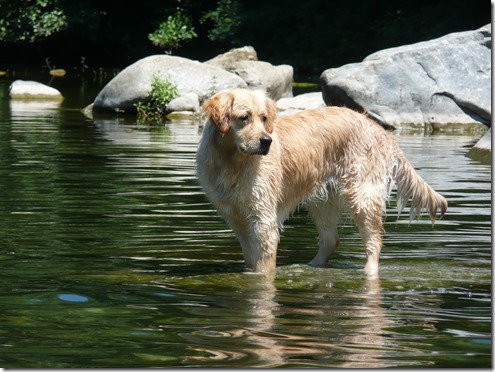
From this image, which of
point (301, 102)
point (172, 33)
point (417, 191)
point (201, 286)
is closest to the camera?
point (201, 286)

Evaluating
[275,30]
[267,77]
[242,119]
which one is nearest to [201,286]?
[242,119]

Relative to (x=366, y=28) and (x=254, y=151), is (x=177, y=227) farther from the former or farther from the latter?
(x=366, y=28)

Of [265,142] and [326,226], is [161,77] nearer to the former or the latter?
[326,226]

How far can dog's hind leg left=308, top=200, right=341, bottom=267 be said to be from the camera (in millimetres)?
9328

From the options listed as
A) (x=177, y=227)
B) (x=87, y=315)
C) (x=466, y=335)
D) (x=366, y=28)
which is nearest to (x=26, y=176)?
(x=177, y=227)

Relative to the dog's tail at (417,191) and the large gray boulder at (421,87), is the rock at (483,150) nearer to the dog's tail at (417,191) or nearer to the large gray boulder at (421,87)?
the large gray boulder at (421,87)

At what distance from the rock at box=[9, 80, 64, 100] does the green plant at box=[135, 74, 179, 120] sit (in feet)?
17.0

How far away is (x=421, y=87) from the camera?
21453 millimetres

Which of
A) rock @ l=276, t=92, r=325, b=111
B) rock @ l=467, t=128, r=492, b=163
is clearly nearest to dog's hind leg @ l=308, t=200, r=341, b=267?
rock @ l=467, t=128, r=492, b=163

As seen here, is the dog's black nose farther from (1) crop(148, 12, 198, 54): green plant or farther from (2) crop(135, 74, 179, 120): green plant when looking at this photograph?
(1) crop(148, 12, 198, 54): green plant

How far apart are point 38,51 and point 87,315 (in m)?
35.9

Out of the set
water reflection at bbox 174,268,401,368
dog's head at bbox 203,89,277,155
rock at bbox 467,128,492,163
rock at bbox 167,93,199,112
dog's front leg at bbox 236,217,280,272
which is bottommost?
water reflection at bbox 174,268,401,368

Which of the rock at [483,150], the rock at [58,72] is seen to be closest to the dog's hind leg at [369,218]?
the rock at [483,150]

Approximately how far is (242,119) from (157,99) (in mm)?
15933
